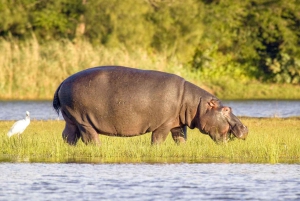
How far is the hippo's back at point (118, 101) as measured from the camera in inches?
536

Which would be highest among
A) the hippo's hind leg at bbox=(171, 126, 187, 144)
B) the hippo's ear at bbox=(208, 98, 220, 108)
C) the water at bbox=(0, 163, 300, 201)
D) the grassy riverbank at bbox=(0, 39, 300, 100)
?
the grassy riverbank at bbox=(0, 39, 300, 100)

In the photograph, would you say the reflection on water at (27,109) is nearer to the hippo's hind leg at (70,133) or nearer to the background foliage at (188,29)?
the background foliage at (188,29)

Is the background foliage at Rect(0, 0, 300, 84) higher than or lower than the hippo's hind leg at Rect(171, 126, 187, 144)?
higher

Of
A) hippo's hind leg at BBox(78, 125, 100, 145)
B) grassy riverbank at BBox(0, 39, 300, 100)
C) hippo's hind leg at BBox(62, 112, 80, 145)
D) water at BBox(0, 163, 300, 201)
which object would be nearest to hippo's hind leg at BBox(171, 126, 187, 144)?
hippo's hind leg at BBox(78, 125, 100, 145)

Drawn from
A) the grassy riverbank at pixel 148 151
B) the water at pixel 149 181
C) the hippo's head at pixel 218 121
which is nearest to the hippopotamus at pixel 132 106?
the hippo's head at pixel 218 121

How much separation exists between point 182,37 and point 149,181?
26469mm

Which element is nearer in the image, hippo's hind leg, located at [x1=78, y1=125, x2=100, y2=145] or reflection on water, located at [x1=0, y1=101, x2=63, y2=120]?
hippo's hind leg, located at [x1=78, y1=125, x2=100, y2=145]

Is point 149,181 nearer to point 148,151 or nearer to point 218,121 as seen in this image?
point 148,151

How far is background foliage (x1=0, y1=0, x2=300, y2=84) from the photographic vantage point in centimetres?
3581

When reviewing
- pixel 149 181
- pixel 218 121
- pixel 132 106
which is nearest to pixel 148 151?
pixel 132 106

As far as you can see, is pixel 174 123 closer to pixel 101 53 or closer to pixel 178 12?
pixel 101 53

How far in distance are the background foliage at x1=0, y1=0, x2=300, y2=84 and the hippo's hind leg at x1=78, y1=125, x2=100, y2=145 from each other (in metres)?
20.8

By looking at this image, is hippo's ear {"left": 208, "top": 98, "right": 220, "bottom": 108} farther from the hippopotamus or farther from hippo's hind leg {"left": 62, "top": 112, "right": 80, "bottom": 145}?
hippo's hind leg {"left": 62, "top": 112, "right": 80, "bottom": 145}

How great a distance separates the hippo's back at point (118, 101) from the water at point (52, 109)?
8.00 meters
